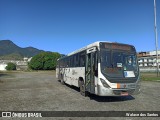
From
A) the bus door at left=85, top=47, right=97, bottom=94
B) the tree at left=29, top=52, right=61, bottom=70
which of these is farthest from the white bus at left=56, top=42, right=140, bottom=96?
the tree at left=29, top=52, right=61, bottom=70

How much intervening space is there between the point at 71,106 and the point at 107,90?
1.98 m

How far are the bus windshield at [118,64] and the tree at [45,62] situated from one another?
99659mm

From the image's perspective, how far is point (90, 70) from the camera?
12.4 metres

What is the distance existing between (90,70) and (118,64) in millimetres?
1745

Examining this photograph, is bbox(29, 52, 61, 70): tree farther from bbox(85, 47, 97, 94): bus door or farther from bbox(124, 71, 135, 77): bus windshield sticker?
bbox(124, 71, 135, 77): bus windshield sticker

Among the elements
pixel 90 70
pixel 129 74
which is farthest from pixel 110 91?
pixel 90 70

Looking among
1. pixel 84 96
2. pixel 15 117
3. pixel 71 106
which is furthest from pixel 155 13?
pixel 15 117

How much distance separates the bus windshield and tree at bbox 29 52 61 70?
99.7 m

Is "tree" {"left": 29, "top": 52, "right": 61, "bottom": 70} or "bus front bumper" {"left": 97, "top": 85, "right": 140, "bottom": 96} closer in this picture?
"bus front bumper" {"left": 97, "top": 85, "right": 140, "bottom": 96}

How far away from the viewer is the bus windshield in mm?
11227

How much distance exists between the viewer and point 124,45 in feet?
40.0

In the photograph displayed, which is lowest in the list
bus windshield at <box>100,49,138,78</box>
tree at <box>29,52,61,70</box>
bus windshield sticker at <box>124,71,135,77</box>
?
bus windshield sticker at <box>124,71,135,77</box>

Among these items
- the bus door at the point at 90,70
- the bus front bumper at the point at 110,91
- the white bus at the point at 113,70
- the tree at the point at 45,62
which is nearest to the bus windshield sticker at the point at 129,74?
the white bus at the point at 113,70

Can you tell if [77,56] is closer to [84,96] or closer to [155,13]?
[84,96]
